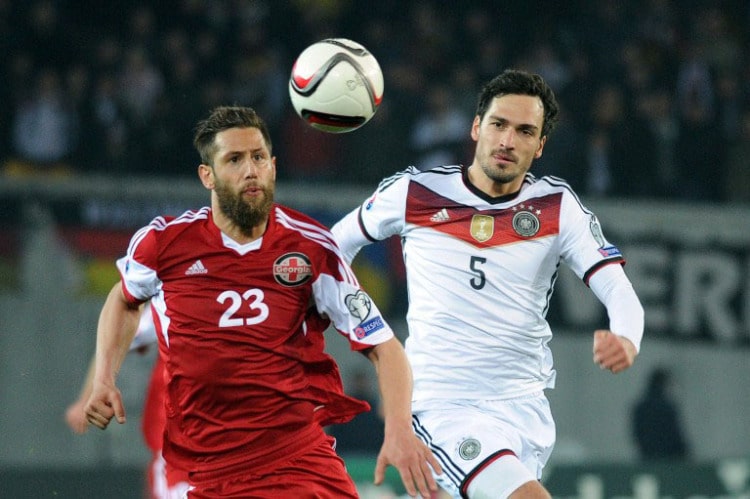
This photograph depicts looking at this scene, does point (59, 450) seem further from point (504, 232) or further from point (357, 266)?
point (504, 232)

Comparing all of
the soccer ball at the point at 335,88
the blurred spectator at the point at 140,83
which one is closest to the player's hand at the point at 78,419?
the soccer ball at the point at 335,88

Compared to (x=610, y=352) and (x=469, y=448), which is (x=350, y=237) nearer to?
(x=469, y=448)

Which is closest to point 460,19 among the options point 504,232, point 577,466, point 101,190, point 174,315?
point 101,190

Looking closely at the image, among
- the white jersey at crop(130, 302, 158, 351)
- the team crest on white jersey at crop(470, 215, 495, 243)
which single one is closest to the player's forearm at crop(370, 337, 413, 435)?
the team crest on white jersey at crop(470, 215, 495, 243)

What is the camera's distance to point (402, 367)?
4969 millimetres

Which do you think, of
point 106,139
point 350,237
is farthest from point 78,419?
point 106,139

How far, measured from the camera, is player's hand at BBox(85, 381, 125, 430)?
16.6 feet

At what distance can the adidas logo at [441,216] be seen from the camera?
6.21 m

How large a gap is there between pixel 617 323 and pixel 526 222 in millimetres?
748

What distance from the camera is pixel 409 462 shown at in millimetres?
4508

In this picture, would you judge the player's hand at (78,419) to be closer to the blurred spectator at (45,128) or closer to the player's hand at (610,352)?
the player's hand at (610,352)

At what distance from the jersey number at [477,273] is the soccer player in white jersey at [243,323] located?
0.92m

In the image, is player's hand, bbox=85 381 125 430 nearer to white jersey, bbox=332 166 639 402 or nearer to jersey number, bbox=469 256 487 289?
white jersey, bbox=332 166 639 402

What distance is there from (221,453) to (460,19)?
9.68 metres
